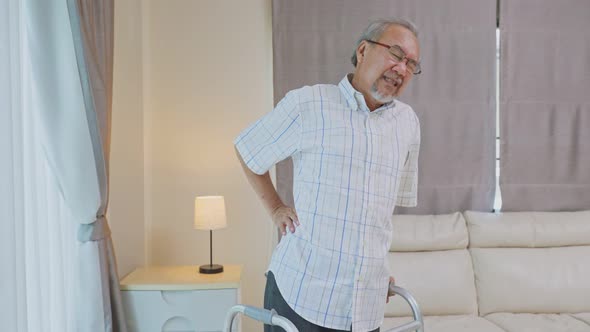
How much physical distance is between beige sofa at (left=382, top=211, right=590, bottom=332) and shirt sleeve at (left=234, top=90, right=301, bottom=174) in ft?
4.41

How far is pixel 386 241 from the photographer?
4.23 ft

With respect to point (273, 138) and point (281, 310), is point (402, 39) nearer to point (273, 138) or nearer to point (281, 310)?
point (273, 138)

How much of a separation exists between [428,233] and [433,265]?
0.55 ft

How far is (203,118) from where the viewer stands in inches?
110

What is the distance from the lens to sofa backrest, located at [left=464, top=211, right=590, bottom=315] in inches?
98.6

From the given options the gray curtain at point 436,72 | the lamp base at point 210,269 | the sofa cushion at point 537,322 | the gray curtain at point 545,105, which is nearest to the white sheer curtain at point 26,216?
the lamp base at point 210,269

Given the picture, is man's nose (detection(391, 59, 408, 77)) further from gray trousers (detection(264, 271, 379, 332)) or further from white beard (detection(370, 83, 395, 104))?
gray trousers (detection(264, 271, 379, 332))

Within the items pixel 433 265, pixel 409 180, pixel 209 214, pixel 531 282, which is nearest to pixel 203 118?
pixel 209 214

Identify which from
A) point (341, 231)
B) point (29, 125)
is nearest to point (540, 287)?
point (341, 231)

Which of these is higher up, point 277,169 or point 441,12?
point 441,12

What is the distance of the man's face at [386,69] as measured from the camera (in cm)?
128

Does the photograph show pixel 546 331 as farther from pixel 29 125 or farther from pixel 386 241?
pixel 29 125

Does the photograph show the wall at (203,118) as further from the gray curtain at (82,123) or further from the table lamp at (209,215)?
the gray curtain at (82,123)

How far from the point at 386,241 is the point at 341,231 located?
151 mm
